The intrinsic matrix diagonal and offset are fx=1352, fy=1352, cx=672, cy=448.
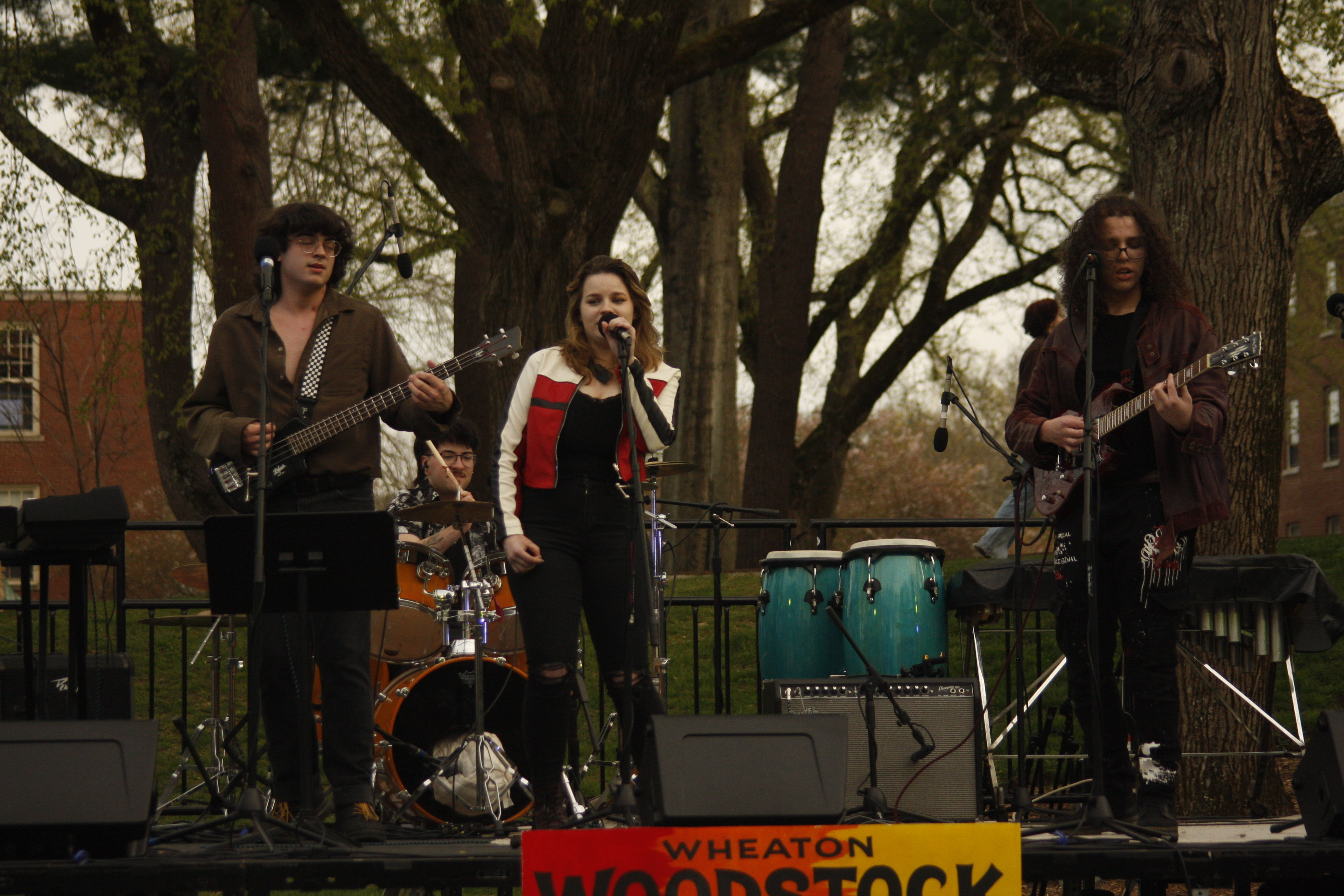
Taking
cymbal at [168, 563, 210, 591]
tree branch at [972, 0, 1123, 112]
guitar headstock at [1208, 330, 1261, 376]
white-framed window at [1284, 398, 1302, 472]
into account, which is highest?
tree branch at [972, 0, 1123, 112]

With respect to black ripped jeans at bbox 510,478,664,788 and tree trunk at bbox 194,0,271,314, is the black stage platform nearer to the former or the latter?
black ripped jeans at bbox 510,478,664,788

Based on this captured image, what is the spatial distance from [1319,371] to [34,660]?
25.6 meters

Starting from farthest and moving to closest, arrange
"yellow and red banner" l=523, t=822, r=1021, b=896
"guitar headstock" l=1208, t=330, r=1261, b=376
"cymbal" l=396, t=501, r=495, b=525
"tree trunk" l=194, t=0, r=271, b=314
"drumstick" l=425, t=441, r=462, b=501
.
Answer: "tree trunk" l=194, t=0, r=271, b=314 < "drumstick" l=425, t=441, r=462, b=501 < "cymbal" l=396, t=501, r=495, b=525 < "guitar headstock" l=1208, t=330, r=1261, b=376 < "yellow and red banner" l=523, t=822, r=1021, b=896

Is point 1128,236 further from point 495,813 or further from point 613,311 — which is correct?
point 495,813

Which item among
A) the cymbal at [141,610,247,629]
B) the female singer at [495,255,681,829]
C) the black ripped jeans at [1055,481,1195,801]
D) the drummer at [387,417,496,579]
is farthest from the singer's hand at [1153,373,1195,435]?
the cymbal at [141,610,247,629]

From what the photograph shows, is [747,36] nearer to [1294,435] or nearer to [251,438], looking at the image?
[251,438]

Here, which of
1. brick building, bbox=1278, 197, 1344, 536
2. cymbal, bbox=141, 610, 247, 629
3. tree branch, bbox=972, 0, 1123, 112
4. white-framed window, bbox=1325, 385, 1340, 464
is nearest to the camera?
cymbal, bbox=141, 610, 247, 629

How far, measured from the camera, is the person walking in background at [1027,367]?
7773mm

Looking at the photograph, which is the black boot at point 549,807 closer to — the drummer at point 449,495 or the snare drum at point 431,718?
the drummer at point 449,495

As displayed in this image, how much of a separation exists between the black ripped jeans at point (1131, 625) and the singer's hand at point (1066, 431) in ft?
0.86

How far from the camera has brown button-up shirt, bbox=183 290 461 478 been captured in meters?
4.87

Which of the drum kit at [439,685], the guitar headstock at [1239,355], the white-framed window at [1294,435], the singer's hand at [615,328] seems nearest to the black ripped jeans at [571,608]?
the singer's hand at [615,328]

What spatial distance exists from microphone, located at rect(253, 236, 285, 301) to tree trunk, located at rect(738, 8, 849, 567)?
10868 mm

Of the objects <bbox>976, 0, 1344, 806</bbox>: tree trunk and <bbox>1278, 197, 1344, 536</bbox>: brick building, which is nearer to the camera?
<bbox>976, 0, 1344, 806</bbox>: tree trunk
